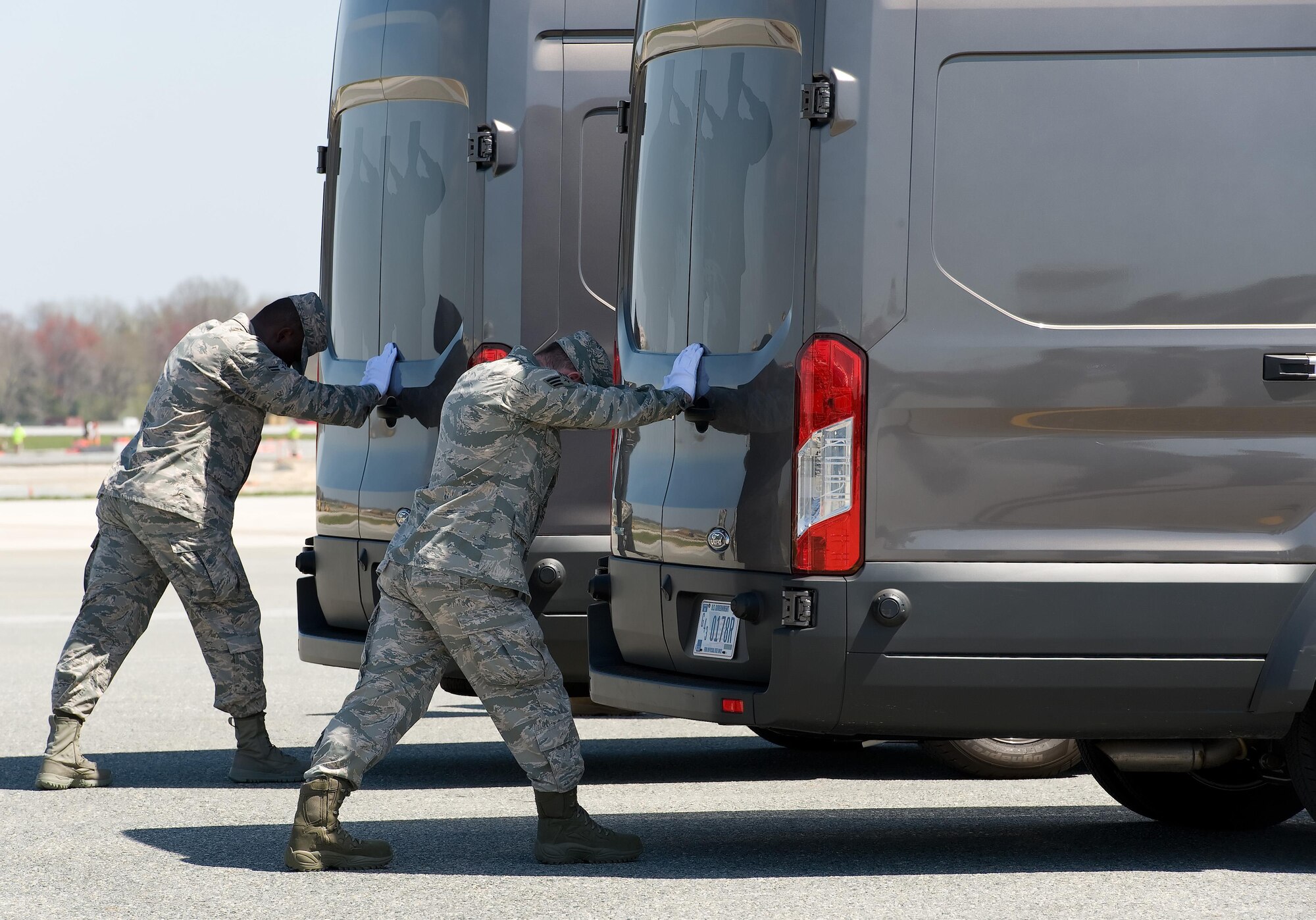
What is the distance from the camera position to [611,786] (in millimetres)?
7340

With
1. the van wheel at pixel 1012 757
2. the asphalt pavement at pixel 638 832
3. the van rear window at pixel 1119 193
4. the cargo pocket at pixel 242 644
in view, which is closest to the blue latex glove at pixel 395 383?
the cargo pocket at pixel 242 644

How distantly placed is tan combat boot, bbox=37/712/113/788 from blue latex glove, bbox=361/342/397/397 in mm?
1728

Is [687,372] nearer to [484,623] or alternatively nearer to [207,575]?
[484,623]

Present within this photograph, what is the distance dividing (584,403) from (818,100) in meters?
1.10

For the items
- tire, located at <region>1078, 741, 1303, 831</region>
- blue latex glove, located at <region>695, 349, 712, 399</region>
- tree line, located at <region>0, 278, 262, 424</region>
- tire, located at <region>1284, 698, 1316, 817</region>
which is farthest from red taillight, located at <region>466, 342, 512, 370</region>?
tree line, located at <region>0, 278, 262, 424</region>

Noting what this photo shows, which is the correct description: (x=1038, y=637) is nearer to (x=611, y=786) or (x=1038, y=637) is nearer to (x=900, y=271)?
(x=900, y=271)

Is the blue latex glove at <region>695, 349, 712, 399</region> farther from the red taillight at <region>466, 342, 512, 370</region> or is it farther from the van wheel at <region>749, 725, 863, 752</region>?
the van wheel at <region>749, 725, 863, 752</region>

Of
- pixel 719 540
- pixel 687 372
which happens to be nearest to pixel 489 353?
pixel 687 372

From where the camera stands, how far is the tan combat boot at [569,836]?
5.64 meters

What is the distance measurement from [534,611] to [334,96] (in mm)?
2428

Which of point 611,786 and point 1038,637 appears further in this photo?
point 611,786

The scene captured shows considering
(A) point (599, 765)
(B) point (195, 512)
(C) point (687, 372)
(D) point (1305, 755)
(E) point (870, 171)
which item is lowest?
(A) point (599, 765)

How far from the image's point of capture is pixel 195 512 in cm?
734

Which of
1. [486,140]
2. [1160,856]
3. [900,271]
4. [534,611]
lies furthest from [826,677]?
[486,140]
